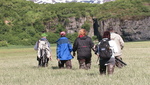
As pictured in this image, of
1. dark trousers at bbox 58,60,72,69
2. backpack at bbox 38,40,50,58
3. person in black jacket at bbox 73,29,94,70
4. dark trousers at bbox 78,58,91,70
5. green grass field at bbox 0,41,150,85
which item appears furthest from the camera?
backpack at bbox 38,40,50,58

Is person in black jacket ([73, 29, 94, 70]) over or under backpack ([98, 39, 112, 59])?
under

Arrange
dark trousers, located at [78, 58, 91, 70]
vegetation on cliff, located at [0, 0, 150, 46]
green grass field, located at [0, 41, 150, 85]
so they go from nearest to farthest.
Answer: green grass field, located at [0, 41, 150, 85], dark trousers, located at [78, 58, 91, 70], vegetation on cliff, located at [0, 0, 150, 46]

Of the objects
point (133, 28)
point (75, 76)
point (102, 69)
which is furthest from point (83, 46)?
point (133, 28)

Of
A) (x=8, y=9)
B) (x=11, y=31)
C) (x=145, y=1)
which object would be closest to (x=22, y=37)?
(x=11, y=31)

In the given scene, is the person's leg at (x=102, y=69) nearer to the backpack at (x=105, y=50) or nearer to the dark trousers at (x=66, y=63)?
the backpack at (x=105, y=50)

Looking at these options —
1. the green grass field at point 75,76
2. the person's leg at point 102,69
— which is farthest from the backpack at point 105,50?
the green grass field at point 75,76

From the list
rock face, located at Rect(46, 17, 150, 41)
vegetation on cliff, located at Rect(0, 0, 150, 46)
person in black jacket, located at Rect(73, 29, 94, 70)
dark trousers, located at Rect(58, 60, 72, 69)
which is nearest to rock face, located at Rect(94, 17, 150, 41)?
rock face, located at Rect(46, 17, 150, 41)

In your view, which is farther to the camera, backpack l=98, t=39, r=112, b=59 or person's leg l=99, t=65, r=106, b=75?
person's leg l=99, t=65, r=106, b=75

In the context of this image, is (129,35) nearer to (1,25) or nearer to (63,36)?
(1,25)

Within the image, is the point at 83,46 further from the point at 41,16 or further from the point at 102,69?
the point at 41,16

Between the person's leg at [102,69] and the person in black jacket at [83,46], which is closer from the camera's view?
the person's leg at [102,69]

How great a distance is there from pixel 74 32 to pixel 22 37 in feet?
59.0

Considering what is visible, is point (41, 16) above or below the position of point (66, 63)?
below

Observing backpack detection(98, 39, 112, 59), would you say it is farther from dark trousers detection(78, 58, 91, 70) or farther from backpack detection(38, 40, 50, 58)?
backpack detection(38, 40, 50, 58)
